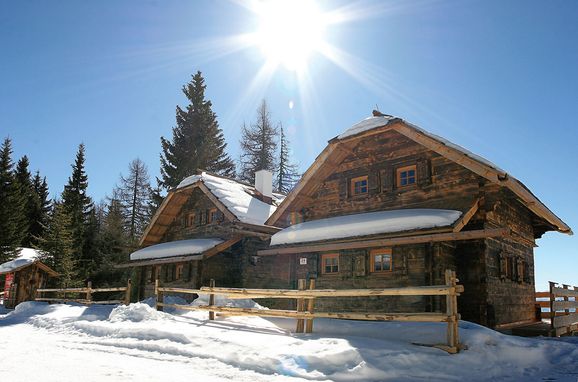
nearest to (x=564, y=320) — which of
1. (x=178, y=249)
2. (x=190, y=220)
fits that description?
(x=178, y=249)

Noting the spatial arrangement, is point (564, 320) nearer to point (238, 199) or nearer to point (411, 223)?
point (411, 223)

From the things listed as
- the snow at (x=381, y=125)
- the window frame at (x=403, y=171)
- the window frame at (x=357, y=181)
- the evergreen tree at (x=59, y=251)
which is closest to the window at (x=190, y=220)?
the evergreen tree at (x=59, y=251)

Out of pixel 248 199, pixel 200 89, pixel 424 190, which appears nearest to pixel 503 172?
pixel 424 190

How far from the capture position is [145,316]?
12508 mm

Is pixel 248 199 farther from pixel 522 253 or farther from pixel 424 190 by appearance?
pixel 522 253

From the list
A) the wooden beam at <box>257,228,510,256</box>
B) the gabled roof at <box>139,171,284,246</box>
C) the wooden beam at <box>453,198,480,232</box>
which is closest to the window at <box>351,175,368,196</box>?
the wooden beam at <box>257,228,510,256</box>

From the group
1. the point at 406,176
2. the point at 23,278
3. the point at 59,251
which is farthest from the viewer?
the point at 59,251

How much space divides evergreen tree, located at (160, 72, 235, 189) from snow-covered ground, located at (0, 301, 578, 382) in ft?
82.1

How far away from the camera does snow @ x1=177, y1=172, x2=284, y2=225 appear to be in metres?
19.6

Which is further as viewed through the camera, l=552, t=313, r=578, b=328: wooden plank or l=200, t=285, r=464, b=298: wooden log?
l=552, t=313, r=578, b=328: wooden plank

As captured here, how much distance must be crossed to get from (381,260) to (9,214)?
3408 centimetres

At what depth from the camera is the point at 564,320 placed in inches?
523

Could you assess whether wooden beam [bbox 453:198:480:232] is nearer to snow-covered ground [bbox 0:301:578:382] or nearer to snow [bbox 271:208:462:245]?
snow [bbox 271:208:462:245]

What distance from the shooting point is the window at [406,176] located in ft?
47.6
